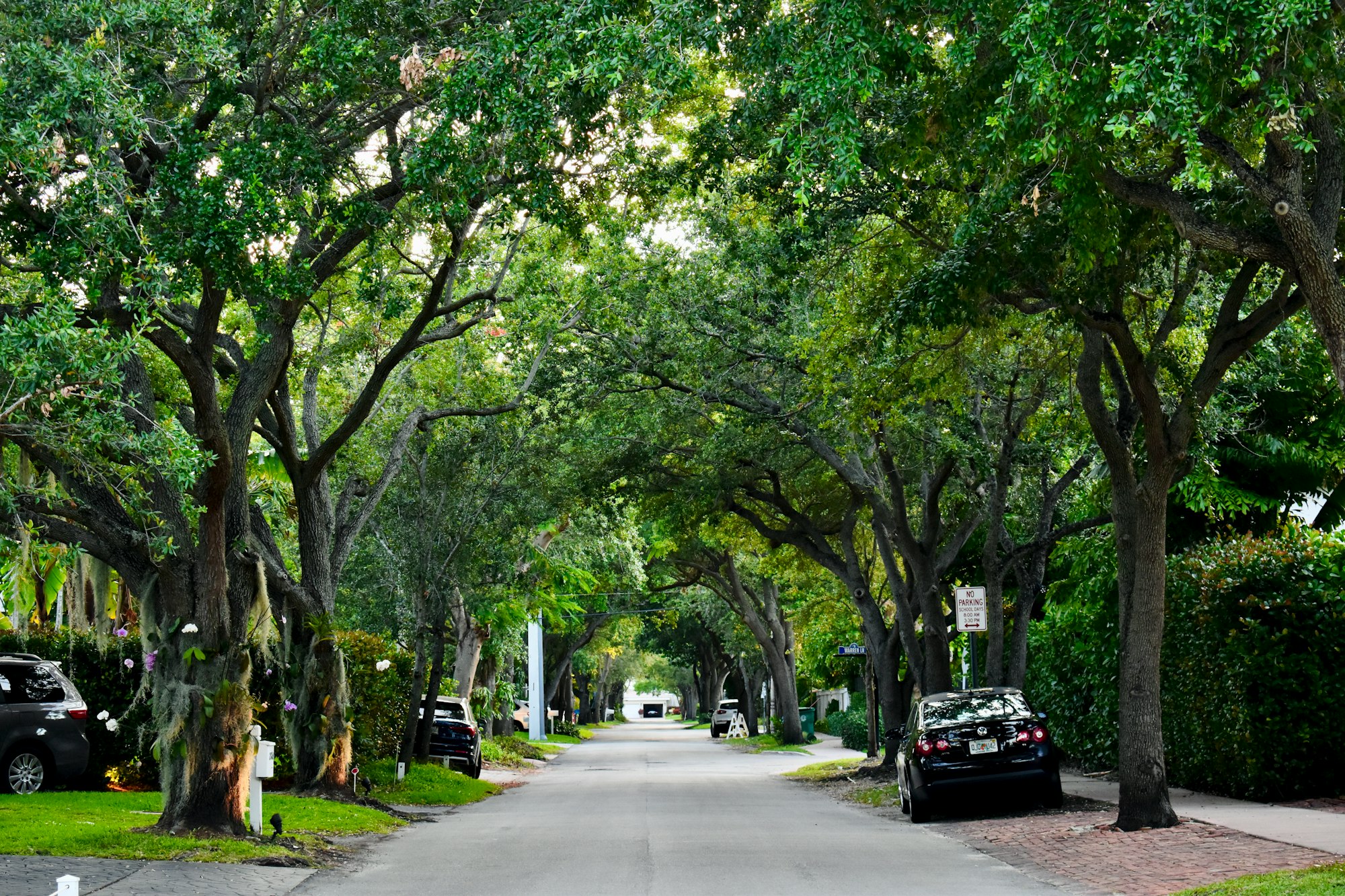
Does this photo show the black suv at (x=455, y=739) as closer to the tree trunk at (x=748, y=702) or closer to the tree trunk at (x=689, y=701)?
the tree trunk at (x=748, y=702)

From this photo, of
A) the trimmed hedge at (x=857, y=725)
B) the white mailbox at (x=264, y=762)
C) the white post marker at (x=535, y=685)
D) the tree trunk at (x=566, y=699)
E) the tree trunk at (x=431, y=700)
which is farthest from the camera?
the tree trunk at (x=566, y=699)

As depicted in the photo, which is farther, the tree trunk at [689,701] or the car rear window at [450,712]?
the tree trunk at [689,701]

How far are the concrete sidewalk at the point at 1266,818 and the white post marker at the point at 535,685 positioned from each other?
33.3 metres

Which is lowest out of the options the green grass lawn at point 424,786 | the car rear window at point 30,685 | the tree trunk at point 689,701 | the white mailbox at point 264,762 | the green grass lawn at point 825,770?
the tree trunk at point 689,701

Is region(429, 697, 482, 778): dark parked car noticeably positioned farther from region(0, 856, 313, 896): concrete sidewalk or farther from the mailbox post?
region(0, 856, 313, 896): concrete sidewalk

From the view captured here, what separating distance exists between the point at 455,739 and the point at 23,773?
10956 millimetres

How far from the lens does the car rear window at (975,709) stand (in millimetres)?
15867

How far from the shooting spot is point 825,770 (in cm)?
3025

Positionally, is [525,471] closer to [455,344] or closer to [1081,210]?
[455,344]

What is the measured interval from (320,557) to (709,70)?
831 cm

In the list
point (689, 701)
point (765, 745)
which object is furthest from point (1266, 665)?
point (689, 701)

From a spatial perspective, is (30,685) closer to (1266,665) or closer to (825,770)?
(1266,665)

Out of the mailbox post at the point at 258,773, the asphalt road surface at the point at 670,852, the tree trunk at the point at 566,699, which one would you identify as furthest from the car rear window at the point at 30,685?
the tree trunk at the point at 566,699

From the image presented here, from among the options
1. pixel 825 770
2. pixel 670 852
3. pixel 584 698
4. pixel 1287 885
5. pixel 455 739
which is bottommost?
pixel 584 698
